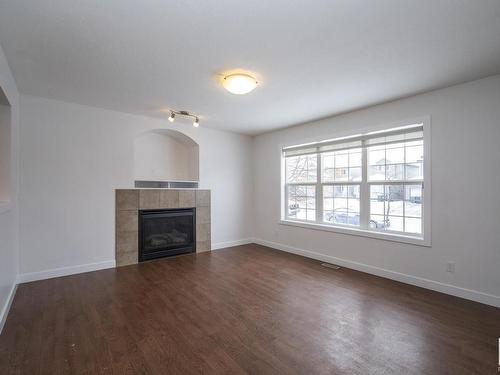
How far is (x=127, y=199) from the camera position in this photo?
422cm

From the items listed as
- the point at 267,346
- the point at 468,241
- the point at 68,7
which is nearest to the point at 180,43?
the point at 68,7

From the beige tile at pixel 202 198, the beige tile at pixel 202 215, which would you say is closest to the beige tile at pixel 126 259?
the beige tile at pixel 202 215

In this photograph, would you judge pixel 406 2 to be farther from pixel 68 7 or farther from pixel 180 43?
pixel 68 7

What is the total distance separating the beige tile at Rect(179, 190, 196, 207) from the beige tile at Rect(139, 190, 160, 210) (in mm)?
456

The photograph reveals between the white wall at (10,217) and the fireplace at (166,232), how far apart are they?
1.64 m

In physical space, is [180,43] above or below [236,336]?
above

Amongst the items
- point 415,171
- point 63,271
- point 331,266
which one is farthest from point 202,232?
point 415,171

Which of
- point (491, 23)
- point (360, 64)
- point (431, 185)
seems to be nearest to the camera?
point (491, 23)

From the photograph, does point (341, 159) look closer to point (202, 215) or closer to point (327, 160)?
point (327, 160)

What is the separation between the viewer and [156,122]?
4.52 m

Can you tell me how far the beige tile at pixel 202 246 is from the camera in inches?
A: 199

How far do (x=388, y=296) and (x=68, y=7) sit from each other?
4.10 m

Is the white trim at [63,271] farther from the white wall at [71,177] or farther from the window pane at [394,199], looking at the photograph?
the window pane at [394,199]

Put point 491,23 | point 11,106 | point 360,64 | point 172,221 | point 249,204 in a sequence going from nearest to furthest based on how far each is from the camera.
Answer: point 491,23 < point 360,64 < point 11,106 < point 172,221 < point 249,204
